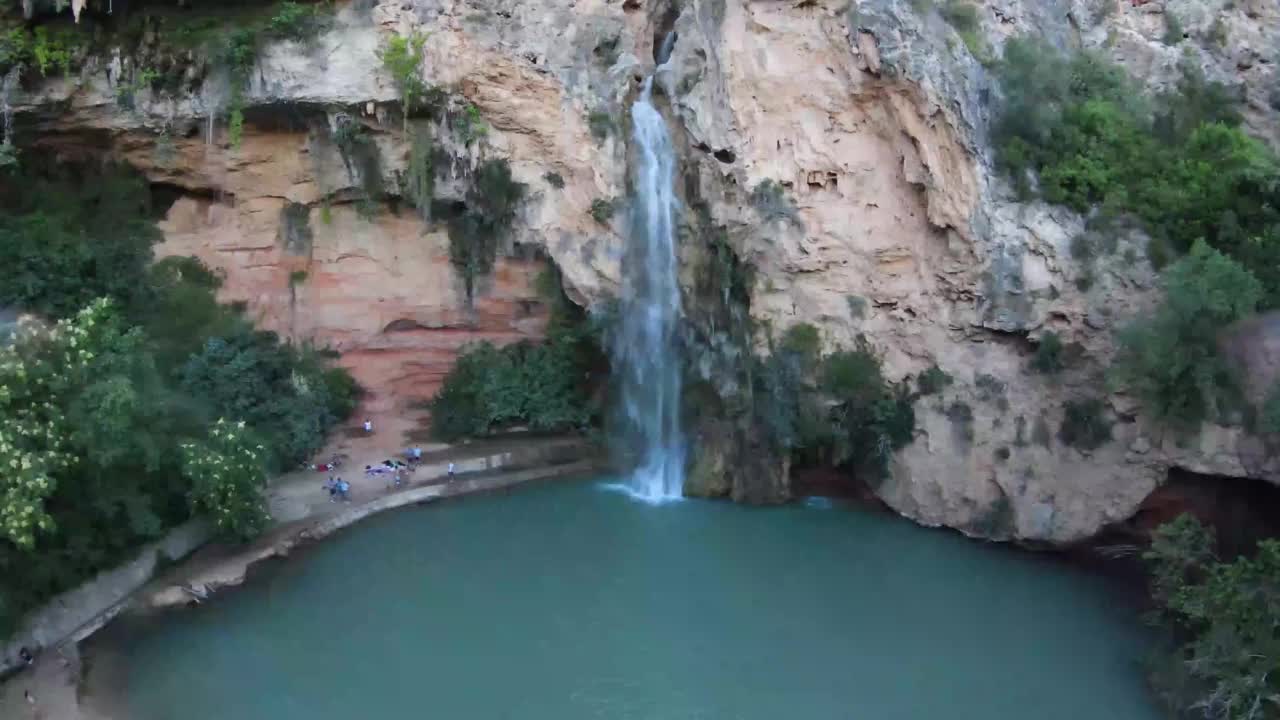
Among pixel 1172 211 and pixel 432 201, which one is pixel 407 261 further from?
pixel 1172 211

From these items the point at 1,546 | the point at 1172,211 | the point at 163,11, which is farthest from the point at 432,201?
→ the point at 1172,211

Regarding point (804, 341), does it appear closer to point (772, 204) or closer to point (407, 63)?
point (772, 204)

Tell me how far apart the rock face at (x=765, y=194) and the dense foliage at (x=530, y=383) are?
0.85 m

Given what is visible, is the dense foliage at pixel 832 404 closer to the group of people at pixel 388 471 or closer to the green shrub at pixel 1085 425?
the green shrub at pixel 1085 425

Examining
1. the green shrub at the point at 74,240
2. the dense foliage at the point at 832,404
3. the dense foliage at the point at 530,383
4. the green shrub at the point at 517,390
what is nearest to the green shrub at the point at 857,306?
the dense foliage at the point at 832,404

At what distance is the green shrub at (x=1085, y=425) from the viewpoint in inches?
707

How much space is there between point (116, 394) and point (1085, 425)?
48.7 ft

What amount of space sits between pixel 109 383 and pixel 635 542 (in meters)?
8.67

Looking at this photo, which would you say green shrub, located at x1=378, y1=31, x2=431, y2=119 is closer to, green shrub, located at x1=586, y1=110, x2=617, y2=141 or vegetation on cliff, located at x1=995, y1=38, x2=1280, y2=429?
green shrub, located at x1=586, y1=110, x2=617, y2=141

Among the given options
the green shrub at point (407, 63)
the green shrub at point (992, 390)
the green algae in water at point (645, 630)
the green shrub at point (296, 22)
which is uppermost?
the green shrub at point (296, 22)

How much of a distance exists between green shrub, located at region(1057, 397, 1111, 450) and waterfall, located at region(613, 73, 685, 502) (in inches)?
284

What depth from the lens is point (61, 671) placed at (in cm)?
1354

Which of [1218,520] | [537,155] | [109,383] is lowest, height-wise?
[1218,520]

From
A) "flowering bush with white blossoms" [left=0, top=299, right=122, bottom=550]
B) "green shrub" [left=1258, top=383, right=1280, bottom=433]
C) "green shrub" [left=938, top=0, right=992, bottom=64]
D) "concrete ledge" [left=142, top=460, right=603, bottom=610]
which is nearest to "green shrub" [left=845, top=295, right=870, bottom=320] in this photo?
"green shrub" [left=938, top=0, right=992, bottom=64]
